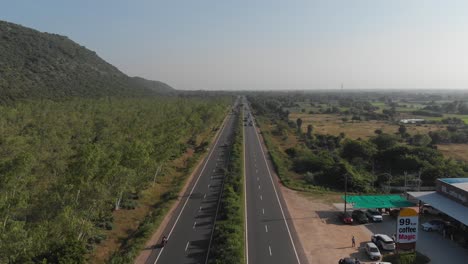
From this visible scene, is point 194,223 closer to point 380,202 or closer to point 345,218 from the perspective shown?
point 345,218

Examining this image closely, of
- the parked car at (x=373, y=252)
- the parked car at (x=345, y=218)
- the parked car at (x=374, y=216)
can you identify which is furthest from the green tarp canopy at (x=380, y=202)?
the parked car at (x=373, y=252)

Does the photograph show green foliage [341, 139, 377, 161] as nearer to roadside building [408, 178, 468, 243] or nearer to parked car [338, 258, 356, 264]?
roadside building [408, 178, 468, 243]

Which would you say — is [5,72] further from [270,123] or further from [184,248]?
[184,248]

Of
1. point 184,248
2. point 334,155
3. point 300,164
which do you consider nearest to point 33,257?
point 184,248

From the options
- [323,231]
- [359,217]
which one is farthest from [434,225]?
[323,231]

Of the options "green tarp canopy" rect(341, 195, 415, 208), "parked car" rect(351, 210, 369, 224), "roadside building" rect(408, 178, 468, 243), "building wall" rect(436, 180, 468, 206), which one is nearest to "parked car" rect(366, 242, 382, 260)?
"parked car" rect(351, 210, 369, 224)

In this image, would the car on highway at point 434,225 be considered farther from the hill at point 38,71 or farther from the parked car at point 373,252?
the hill at point 38,71
